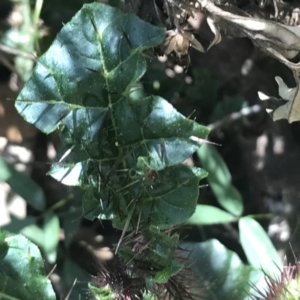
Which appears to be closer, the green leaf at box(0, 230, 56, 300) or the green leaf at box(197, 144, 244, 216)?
the green leaf at box(0, 230, 56, 300)

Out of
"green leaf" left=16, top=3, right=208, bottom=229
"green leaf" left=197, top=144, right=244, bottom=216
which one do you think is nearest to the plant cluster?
"green leaf" left=16, top=3, right=208, bottom=229

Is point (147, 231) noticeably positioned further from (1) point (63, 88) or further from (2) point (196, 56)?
(2) point (196, 56)

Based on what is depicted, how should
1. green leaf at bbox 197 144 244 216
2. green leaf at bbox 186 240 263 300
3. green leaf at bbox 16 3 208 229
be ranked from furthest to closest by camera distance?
green leaf at bbox 197 144 244 216 < green leaf at bbox 186 240 263 300 < green leaf at bbox 16 3 208 229

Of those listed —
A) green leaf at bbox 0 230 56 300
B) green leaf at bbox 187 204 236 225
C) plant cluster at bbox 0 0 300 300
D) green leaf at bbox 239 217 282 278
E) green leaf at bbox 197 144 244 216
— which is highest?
plant cluster at bbox 0 0 300 300

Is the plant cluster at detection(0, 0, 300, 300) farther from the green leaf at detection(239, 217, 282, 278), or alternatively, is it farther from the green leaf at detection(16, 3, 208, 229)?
the green leaf at detection(239, 217, 282, 278)

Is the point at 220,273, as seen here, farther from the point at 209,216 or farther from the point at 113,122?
the point at 113,122

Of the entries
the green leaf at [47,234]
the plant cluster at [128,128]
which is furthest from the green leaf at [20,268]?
the green leaf at [47,234]
